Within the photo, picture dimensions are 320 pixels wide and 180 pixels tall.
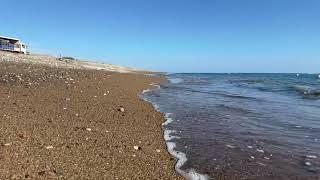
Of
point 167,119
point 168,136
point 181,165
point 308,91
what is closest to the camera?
point 181,165

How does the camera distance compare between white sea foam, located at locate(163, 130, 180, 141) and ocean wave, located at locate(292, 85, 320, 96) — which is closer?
white sea foam, located at locate(163, 130, 180, 141)

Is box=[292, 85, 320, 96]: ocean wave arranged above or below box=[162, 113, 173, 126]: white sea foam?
above

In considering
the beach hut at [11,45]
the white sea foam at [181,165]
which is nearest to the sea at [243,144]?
the white sea foam at [181,165]

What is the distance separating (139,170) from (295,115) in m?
10.3

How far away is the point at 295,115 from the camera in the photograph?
1521 cm

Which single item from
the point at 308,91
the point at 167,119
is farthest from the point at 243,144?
the point at 308,91

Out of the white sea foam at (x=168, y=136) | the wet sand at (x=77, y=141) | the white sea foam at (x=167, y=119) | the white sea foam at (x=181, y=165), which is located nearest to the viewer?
the wet sand at (x=77, y=141)

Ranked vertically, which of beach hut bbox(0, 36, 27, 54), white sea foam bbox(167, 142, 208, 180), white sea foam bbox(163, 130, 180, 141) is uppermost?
beach hut bbox(0, 36, 27, 54)

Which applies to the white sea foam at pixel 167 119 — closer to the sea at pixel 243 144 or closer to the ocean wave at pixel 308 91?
the sea at pixel 243 144

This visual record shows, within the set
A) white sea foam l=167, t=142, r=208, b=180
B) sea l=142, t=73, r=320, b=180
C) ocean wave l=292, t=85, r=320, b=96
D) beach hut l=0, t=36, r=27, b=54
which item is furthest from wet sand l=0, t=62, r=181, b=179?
beach hut l=0, t=36, r=27, b=54

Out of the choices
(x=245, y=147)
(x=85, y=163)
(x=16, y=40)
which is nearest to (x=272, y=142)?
(x=245, y=147)

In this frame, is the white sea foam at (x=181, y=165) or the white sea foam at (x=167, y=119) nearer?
the white sea foam at (x=181, y=165)

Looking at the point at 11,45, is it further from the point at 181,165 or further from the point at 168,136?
the point at 181,165

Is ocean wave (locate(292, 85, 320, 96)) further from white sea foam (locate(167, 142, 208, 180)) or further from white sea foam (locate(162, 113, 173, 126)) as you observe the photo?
white sea foam (locate(167, 142, 208, 180))
